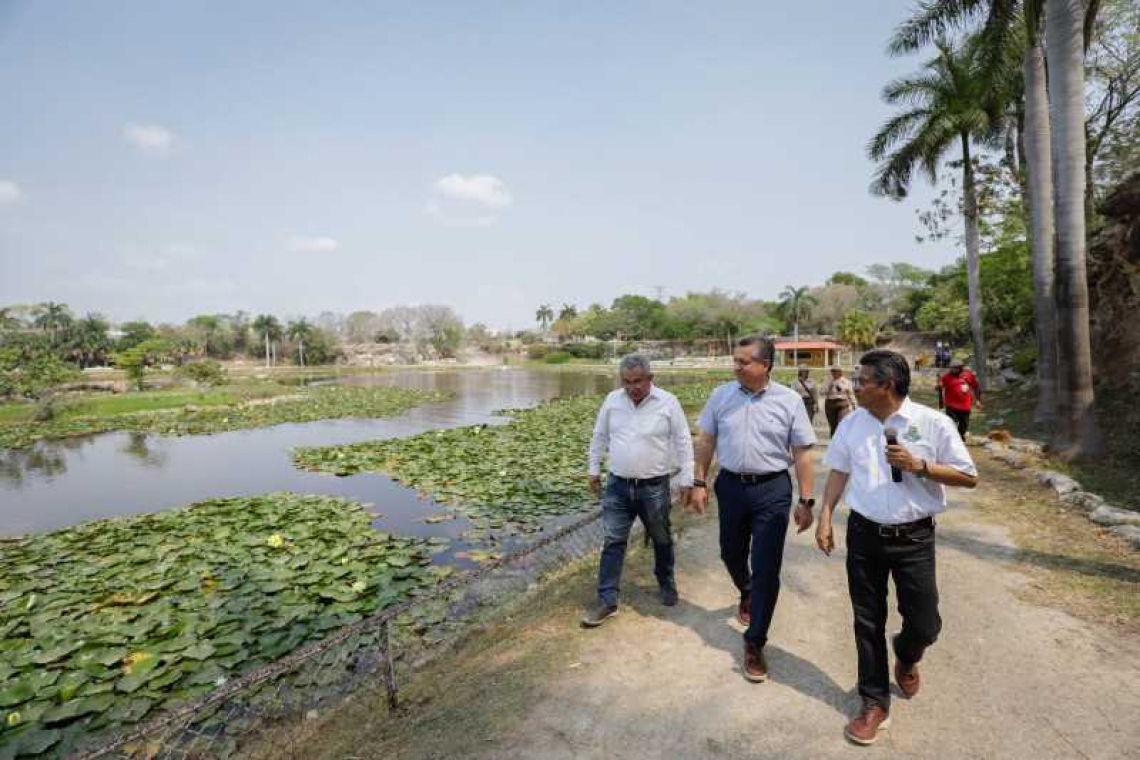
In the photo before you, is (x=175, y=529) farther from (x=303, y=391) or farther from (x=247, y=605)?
(x=303, y=391)

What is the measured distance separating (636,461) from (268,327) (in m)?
83.0

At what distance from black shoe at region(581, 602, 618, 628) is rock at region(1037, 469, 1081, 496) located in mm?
5882

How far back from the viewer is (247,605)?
5281 millimetres

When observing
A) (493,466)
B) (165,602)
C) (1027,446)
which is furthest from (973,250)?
(165,602)

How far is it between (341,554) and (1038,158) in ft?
39.2

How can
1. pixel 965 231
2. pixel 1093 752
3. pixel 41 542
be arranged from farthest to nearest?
pixel 965 231
pixel 41 542
pixel 1093 752

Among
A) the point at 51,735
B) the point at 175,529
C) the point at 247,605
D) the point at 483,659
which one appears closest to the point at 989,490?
the point at 483,659

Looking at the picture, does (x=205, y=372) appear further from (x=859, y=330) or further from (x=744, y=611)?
(x=859, y=330)

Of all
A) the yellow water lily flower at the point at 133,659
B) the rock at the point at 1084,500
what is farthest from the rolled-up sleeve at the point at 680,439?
the rock at the point at 1084,500

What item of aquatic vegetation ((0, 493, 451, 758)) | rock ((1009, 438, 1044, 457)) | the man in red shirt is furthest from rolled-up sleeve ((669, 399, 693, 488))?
rock ((1009, 438, 1044, 457))

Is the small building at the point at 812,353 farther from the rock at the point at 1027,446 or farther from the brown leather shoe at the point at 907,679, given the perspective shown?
the brown leather shoe at the point at 907,679

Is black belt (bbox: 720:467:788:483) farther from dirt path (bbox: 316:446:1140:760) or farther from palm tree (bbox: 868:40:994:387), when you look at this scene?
palm tree (bbox: 868:40:994:387)

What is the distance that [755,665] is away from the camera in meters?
3.05

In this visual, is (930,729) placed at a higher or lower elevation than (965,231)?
lower
